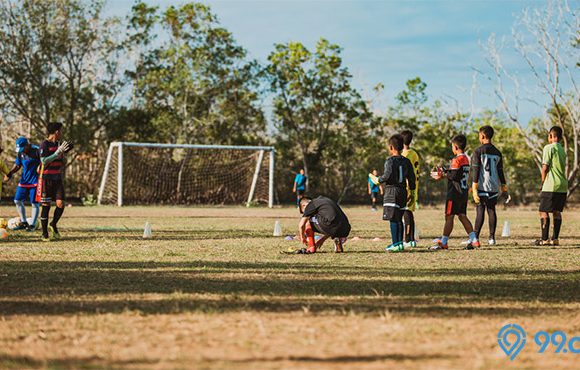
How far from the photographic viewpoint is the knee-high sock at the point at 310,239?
10969mm

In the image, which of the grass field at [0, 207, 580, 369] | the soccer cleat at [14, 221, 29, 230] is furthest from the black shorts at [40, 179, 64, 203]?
the soccer cleat at [14, 221, 29, 230]

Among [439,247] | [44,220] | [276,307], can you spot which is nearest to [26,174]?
[44,220]

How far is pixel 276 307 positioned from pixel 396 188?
563cm

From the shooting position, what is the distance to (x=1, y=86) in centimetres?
3594

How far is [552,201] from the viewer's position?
12.8 m

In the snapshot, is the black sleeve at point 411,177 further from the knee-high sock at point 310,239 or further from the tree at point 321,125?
the tree at point 321,125

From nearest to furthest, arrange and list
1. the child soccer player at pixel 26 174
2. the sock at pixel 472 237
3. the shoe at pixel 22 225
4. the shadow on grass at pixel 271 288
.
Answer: the shadow on grass at pixel 271 288 → the sock at pixel 472 237 → the shoe at pixel 22 225 → the child soccer player at pixel 26 174

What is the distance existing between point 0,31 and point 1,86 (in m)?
2.51

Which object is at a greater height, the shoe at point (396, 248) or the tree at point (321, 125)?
the tree at point (321, 125)

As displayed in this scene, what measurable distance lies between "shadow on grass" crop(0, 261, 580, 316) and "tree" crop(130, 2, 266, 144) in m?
30.3

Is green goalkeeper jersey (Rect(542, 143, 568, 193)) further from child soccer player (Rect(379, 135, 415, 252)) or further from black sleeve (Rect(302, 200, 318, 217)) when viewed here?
black sleeve (Rect(302, 200, 318, 217))

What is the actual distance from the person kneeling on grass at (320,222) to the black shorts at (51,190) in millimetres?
4309

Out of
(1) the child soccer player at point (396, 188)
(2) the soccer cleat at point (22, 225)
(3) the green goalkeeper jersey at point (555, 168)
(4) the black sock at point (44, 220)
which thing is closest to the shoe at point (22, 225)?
(2) the soccer cleat at point (22, 225)

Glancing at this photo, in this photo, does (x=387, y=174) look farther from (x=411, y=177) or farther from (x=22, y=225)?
(x=22, y=225)
